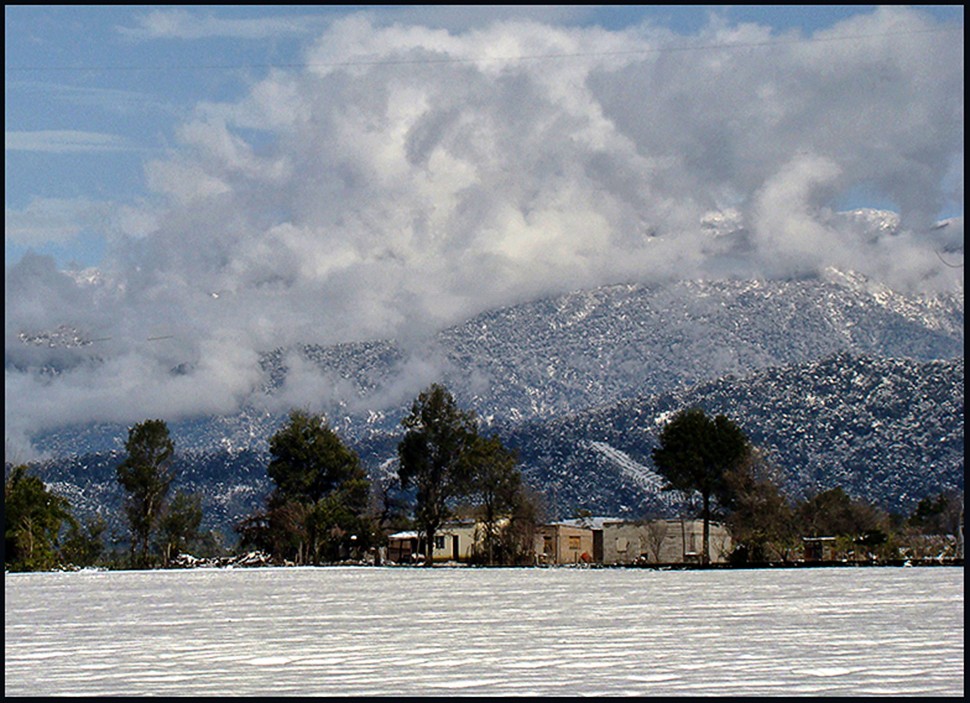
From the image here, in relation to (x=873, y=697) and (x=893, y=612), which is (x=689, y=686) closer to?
(x=873, y=697)

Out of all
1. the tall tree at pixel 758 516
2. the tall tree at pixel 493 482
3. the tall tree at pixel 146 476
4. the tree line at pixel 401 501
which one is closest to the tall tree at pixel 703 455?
the tree line at pixel 401 501

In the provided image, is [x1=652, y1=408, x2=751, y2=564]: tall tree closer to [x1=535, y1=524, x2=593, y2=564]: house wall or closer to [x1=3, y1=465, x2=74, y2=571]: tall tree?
[x1=535, y1=524, x2=593, y2=564]: house wall

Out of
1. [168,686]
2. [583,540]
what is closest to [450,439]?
[583,540]

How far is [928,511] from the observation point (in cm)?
Answer: 12244

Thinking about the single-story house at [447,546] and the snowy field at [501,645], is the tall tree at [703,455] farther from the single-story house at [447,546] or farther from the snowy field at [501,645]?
the snowy field at [501,645]

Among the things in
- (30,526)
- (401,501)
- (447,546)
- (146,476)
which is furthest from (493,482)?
(447,546)

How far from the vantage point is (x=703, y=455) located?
275ft

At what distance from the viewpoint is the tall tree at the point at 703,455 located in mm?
83750

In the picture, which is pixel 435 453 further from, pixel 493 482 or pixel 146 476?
pixel 146 476

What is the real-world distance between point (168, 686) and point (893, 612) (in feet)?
47.2

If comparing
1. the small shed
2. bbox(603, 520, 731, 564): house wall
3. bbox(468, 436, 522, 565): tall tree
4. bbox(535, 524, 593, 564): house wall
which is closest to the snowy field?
the small shed

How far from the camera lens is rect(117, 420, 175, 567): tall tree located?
288 ft

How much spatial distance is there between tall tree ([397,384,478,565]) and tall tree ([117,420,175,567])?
14.8 metres

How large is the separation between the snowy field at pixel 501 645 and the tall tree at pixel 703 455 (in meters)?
49.7
